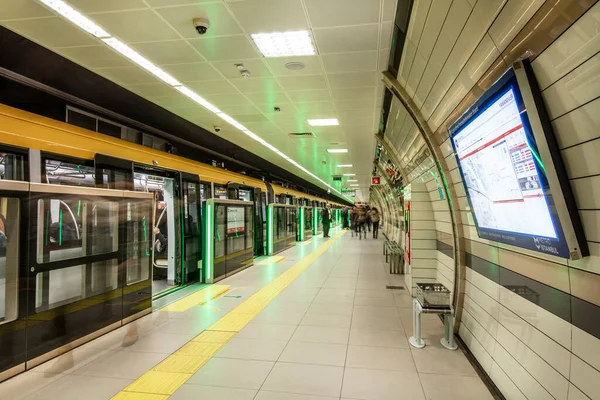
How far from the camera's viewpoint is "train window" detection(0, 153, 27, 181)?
10.6 ft

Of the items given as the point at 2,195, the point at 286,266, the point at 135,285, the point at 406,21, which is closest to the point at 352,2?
the point at 406,21

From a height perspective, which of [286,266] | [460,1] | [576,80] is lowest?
[286,266]

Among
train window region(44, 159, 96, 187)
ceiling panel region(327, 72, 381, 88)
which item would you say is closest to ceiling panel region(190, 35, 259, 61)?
ceiling panel region(327, 72, 381, 88)

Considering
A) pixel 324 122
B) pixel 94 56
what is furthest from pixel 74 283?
pixel 324 122

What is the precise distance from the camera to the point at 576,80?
1.43 meters

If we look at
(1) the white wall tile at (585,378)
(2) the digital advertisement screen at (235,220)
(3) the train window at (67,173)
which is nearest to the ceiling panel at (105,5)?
(3) the train window at (67,173)

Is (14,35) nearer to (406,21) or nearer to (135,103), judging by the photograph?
(135,103)

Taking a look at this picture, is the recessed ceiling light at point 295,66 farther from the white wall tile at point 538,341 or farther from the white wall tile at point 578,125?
the white wall tile at point 538,341

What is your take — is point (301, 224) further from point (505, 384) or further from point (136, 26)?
point (505, 384)

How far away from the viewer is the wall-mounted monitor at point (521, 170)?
5.13 feet

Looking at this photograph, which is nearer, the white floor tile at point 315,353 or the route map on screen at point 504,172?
the route map on screen at point 504,172

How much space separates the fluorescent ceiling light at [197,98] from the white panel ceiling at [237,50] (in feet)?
0.45

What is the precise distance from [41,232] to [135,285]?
1.41 metres

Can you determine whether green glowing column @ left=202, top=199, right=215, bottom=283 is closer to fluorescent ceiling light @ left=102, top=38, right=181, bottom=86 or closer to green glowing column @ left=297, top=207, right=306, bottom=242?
fluorescent ceiling light @ left=102, top=38, right=181, bottom=86
